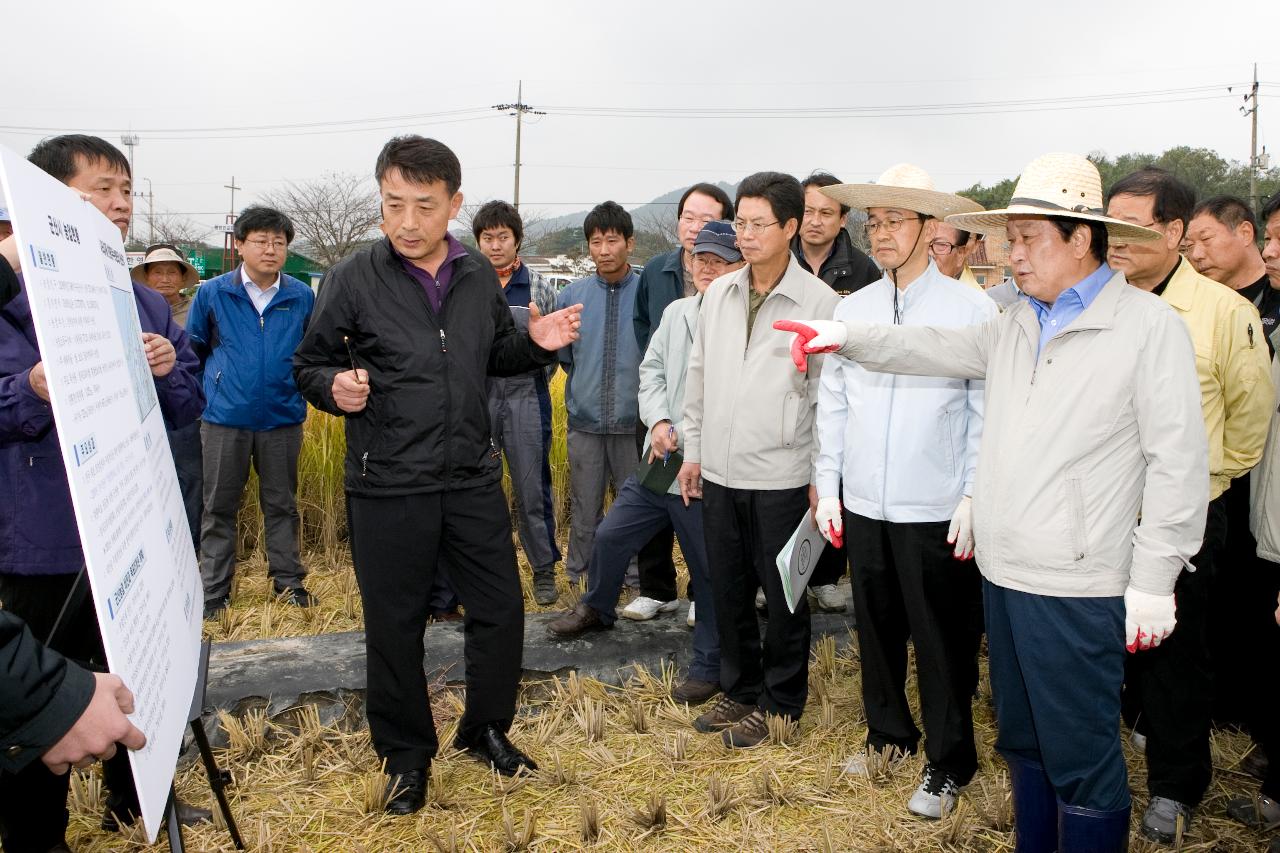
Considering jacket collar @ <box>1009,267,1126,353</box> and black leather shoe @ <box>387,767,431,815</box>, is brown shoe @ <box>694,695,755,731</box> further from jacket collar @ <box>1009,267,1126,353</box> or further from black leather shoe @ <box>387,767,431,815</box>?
jacket collar @ <box>1009,267,1126,353</box>

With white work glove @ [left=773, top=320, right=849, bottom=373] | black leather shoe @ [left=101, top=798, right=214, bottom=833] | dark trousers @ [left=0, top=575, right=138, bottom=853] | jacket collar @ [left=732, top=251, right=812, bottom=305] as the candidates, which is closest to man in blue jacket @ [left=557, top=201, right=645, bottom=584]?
jacket collar @ [left=732, top=251, right=812, bottom=305]

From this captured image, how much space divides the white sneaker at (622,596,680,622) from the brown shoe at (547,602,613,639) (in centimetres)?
36

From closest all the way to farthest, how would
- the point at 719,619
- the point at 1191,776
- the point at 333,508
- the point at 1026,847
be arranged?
the point at 1026,847 < the point at 1191,776 < the point at 719,619 < the point at 333,508

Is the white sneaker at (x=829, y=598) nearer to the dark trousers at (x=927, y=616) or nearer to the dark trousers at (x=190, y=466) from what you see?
the dark trousers at (x=927, y=616)

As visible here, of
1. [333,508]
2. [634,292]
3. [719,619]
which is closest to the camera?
[719,619]

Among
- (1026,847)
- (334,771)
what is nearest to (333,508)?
(334,771)

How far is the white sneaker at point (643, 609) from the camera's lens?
4.60m

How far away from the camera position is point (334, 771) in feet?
10.6

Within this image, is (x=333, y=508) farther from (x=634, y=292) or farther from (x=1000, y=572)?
(x=1000, y=572)

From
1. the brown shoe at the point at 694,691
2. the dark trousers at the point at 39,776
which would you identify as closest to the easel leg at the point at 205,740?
the dark trousers at the point at 39,776

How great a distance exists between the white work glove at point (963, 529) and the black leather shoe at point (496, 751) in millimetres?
1657

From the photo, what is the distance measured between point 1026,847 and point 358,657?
254 cm

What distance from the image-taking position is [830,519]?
10.4 feet

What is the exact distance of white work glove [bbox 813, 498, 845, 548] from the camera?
3178mm
